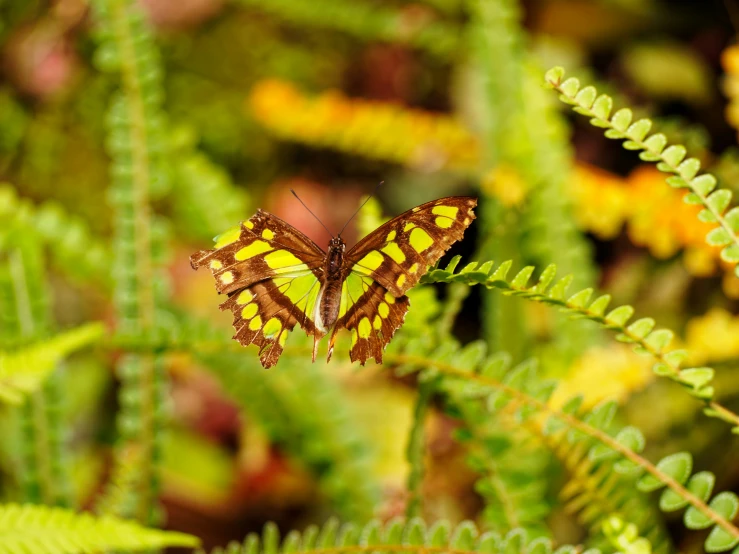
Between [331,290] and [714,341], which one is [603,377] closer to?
[714,341]

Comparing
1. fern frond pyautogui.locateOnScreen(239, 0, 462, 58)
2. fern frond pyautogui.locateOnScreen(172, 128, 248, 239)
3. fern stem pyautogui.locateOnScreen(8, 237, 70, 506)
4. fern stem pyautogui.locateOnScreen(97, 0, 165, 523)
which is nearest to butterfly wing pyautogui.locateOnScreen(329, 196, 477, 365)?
fern stem pyautogui.locateOnScreen(97, 0, 165, 523)

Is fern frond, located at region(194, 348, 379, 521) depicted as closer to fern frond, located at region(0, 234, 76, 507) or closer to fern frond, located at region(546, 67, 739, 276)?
fern frond, located at region(0, 234, 76, 507)

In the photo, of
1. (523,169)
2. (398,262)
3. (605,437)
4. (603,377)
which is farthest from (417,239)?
(523,169)

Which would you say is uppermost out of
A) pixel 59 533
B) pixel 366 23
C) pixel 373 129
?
pixel 366 23

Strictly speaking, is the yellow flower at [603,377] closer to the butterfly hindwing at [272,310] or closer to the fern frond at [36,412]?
the butterfly hindwing at [272,310]

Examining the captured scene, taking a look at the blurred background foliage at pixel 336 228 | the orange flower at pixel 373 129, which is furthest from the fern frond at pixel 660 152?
the orange flower at pixel 373 129

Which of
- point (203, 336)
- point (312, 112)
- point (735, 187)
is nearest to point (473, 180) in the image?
point (312, 112)

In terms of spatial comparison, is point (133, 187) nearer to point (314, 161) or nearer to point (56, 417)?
point (56, 417)
